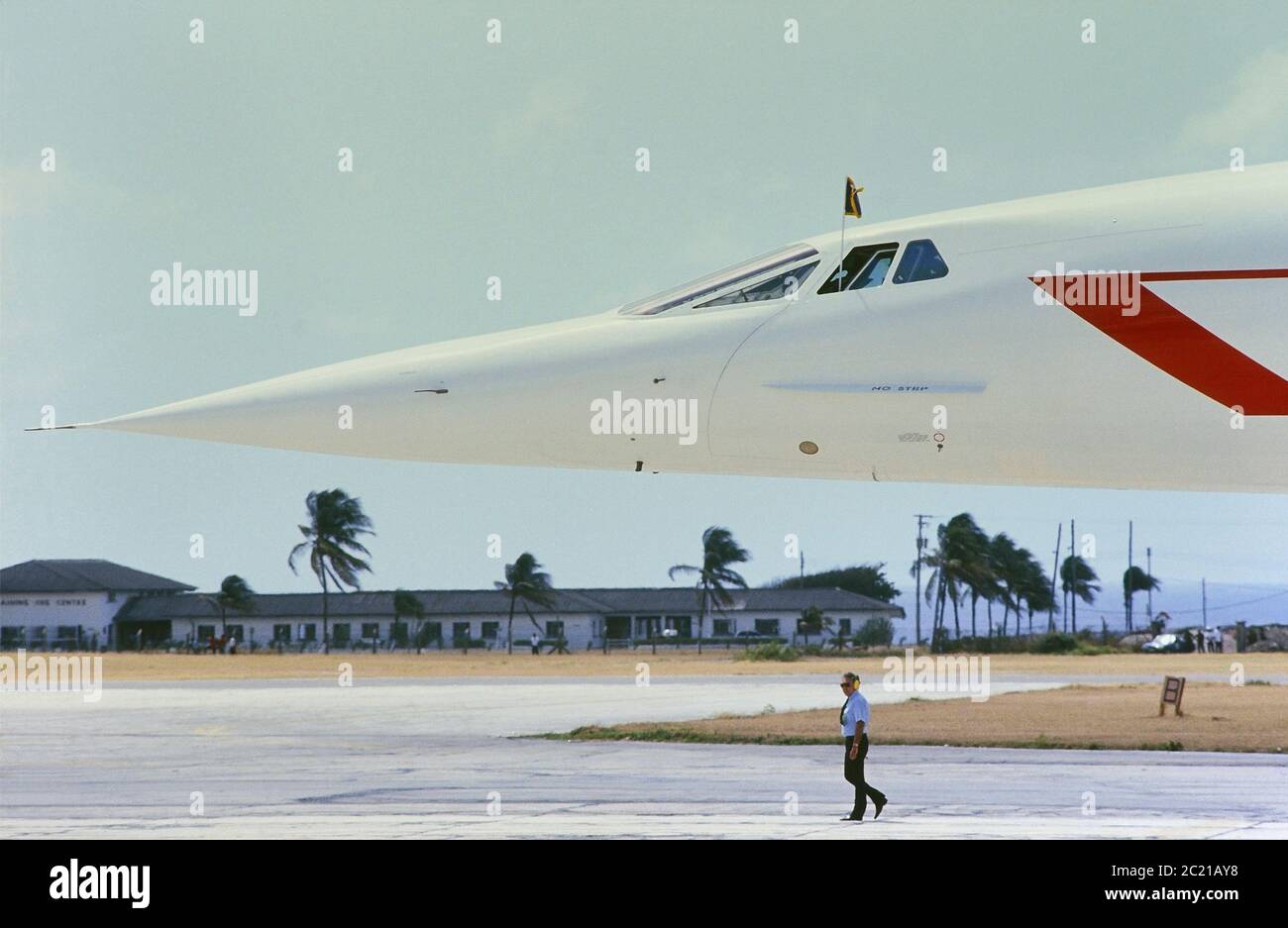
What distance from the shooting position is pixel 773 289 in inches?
334

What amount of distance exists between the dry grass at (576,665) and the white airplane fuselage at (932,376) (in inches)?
1621

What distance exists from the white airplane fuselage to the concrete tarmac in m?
3.50

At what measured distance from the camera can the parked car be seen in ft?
266

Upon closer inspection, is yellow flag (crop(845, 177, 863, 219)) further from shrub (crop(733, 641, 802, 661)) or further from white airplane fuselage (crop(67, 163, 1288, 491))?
shrub (crop(733, 641, 802, 661))

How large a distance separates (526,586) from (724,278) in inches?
3253

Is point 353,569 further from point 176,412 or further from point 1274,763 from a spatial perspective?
point 176,412

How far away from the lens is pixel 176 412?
8.64 m

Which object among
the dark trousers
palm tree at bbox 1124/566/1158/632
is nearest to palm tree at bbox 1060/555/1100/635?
palm tree at bbox 1124/566/1158/632

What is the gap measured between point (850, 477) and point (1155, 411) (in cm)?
197

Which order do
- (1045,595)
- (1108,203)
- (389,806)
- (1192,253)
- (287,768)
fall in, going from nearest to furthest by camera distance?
(1192,253)
(1108,203)
(389,806)
(287,768)
(1045,595)

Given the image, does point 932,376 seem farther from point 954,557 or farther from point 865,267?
point 954,557

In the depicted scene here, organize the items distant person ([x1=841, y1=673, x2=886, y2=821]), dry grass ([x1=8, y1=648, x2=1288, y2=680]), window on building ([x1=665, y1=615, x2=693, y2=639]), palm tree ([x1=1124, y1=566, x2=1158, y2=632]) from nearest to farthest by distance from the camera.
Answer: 1. distant person ([x1=841, y1=673, x2=886, y2=821])
2. dry grass ([x1=8, y1=648, x2=1288, y2=680])
3. window on building ([x1=665, y1=615, x2=693, y2=639])
4. palm tree ([x1=1124, y1=566, x2=1158, y2=632])
